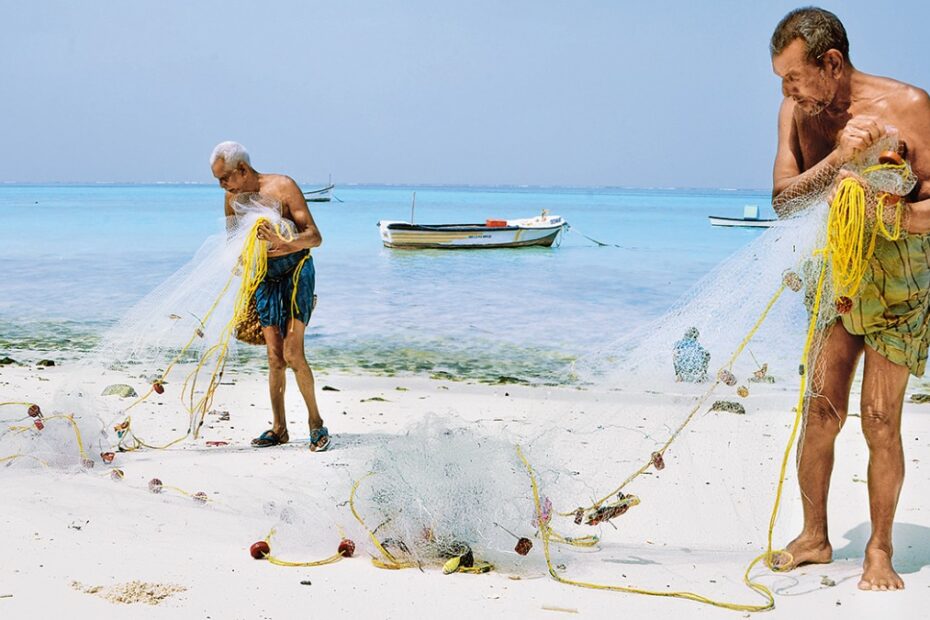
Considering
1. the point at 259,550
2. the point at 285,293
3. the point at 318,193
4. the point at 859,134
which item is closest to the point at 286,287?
the point at 285,293

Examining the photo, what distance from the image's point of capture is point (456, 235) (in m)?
25.9

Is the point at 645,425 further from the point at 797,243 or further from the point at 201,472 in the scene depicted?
the point at 201,472

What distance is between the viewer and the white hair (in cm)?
523

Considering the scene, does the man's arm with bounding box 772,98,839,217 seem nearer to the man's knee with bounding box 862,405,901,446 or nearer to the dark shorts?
the man's knee with bounding box 862,405,901,446

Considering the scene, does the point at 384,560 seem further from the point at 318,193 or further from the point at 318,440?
the point at 318,193

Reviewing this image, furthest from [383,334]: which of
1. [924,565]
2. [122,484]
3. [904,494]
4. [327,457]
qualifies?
[924,565]

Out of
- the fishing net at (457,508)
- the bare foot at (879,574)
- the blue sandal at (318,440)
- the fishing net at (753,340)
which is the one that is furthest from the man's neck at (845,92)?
the blue sandal at (318,440)

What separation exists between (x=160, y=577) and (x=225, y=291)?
213cm

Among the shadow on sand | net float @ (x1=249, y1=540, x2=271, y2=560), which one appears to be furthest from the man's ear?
net float @ (x1=249, y1=540, x2=271, y2=560)

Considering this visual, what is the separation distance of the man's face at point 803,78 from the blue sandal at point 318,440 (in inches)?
131

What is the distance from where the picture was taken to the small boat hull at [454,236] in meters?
25.9

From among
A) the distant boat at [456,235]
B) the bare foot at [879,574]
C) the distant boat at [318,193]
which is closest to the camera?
the bare foot at [879,574]

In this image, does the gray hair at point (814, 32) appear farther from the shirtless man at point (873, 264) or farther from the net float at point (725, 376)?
the net float at point (725, 376)

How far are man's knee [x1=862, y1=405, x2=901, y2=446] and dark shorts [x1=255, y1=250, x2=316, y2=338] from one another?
319 centimetres
